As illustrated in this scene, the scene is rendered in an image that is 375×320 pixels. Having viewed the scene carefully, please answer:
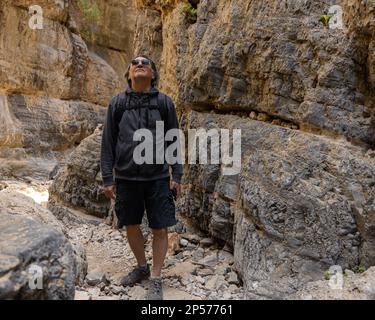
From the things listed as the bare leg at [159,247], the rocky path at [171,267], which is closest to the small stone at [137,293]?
the rocky path at [171,267]

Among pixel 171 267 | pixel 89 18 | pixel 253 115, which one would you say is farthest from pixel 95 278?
pixel 89 18

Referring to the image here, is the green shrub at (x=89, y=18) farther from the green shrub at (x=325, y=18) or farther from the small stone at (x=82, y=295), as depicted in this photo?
the small stone at (x=82, y=295)

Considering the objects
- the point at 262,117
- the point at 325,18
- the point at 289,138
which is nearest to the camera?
the point at 325,18

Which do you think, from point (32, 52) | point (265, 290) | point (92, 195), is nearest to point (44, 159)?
point (32, 52)

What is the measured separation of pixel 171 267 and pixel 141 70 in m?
2.30

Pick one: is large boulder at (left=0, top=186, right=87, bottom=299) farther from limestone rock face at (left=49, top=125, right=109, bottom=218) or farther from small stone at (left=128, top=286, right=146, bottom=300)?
limestone rock face at (left=49, top=125, right=109, bottom=218)

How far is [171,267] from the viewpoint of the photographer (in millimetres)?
4664

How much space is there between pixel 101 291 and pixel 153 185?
1.17 m

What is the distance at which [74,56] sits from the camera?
16.4 meters

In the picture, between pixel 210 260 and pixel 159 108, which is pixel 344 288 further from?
pixel 159 108

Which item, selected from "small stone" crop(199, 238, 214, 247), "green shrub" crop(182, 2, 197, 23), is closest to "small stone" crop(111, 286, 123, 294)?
"small stone" crop(199, 238, 214, 247)

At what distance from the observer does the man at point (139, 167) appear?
388 cm

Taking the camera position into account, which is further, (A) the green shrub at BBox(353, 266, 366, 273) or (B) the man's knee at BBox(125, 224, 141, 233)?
(B) the man's knee at BBox(125, 224, 141, 233)

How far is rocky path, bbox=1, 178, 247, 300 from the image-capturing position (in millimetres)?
3932
